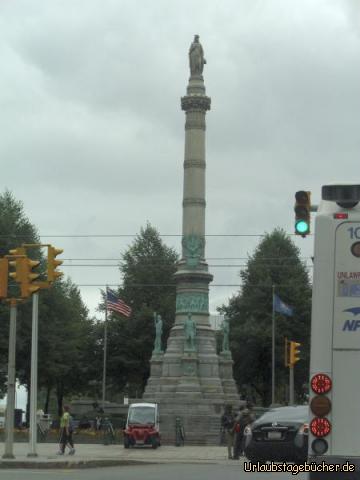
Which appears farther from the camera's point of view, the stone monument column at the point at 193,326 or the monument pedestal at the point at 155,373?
the monument pedestal at the point at 155,373

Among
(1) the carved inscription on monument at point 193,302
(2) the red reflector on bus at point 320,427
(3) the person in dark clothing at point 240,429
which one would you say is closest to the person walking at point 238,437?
(3) the person in dark clothing at point 240,429

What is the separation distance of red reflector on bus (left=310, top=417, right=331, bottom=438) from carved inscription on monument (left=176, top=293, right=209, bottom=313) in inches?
1809

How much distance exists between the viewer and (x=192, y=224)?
55.1 metres

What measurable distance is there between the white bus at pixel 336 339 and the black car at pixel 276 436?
12.0m

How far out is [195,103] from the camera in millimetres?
56094

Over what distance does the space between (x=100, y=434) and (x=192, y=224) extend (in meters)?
12.3

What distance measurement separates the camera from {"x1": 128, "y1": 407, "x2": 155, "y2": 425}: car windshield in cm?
4034

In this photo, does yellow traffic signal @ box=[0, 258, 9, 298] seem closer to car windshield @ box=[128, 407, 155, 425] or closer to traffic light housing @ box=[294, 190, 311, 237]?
traffic light housing @ box=[294, 190, 311, 237]

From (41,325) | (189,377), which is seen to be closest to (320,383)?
(189,377)

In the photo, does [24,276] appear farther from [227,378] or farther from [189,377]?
[227,378]

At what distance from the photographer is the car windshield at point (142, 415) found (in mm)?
40344

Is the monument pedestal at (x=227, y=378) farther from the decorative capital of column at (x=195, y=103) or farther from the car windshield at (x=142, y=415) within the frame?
the car windshield at (x=142, y=415)

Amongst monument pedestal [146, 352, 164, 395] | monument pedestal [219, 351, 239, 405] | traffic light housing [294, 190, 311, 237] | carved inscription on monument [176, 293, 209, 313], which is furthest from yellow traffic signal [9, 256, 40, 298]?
monument pedestal [219, 351, 239, 405]

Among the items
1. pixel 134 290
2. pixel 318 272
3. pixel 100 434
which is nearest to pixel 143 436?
pixel 100 434
